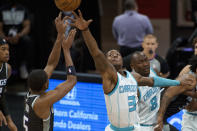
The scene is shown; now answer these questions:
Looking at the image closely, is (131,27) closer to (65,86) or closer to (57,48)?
(57,48)

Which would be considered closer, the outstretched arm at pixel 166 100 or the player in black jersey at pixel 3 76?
the outstretched arm at pixel 166 100

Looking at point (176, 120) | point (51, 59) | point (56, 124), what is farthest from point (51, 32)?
point (51, 59)

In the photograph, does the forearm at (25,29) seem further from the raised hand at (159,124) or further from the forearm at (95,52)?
the forearm at (95,52)

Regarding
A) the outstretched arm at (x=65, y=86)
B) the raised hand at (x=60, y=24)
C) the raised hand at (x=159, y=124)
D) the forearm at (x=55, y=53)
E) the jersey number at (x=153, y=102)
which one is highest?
the raised hand at (x=60, y=24)

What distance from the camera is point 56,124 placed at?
25.7ft

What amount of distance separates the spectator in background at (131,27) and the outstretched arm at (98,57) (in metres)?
4.06

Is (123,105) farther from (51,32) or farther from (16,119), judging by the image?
(51,32)

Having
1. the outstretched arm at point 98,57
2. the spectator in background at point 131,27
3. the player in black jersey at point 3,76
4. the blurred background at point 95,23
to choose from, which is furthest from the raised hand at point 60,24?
the blurred background at point 95,23

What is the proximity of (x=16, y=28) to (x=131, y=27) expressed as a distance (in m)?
2.98

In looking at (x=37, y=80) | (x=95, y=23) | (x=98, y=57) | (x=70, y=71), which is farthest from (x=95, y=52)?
(x=95, y=23)

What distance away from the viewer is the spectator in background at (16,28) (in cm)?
1092

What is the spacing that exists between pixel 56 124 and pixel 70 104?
1.37ft

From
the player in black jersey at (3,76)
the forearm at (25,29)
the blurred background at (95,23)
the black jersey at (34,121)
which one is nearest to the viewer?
the black jersey at (34,121)

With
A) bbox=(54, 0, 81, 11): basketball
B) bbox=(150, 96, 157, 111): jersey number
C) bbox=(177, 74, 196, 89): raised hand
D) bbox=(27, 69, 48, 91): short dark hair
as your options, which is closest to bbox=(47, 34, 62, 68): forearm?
bbox=(54, 0, 81, 11): basketball
